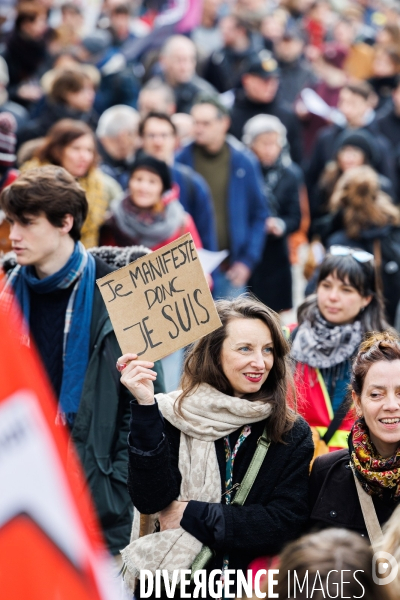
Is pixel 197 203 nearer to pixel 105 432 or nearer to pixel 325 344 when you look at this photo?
pixel 325 344

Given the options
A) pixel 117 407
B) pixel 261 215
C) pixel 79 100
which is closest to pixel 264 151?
pixel 261 215

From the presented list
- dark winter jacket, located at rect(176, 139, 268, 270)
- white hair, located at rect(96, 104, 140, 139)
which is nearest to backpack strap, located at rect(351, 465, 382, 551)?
dark winter jacket, located at rect(176, 139, 268, 270)

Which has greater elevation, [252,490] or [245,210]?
[245,210]

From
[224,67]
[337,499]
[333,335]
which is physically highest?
[224,67]

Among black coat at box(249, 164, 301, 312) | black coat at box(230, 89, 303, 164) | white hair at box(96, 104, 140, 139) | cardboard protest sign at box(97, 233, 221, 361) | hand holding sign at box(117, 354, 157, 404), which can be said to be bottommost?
black coat at box(249, 164, 301, 312)

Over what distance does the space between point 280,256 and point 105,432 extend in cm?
466

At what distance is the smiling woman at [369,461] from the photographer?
10.8 feet

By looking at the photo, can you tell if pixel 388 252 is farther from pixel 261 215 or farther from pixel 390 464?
pixel 390 464

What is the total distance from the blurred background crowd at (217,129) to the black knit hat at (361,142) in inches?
1.1

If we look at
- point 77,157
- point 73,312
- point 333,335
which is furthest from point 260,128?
point 73,312

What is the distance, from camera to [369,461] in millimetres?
3297

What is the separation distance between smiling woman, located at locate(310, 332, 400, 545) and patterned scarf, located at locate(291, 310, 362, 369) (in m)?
0.90

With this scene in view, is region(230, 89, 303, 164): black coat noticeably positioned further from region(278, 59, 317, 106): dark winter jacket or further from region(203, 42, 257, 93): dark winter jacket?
region(203, 42, 257, 93): dark winter jacket

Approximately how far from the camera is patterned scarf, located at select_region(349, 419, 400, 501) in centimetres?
326
